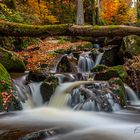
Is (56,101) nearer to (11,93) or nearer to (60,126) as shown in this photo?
(11,93)

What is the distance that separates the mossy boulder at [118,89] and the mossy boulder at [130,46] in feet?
10.9

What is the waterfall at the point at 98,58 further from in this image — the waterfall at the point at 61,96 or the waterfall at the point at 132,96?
the waterfall at the point at 61,96

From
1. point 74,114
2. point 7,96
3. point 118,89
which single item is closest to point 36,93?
point 7,96

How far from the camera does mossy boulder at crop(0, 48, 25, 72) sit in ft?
42.2

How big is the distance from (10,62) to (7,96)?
2943mm

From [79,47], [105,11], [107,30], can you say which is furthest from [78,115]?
[105,11]

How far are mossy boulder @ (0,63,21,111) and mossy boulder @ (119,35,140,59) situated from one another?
18.6 ft

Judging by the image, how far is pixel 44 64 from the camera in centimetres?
1505

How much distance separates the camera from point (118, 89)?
10961mm

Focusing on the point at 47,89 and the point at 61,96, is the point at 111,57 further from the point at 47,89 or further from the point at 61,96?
the point at 61,96

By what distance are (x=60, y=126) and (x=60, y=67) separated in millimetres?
6276

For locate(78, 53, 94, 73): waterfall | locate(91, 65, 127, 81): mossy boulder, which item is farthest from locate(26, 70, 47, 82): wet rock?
locate(78, 53, 94, 73): waterfall

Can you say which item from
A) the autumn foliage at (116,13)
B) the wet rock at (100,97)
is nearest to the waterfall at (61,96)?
the wet rock at (100,97)

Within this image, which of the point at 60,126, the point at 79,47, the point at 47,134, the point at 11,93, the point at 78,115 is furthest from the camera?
the point at 79,47
